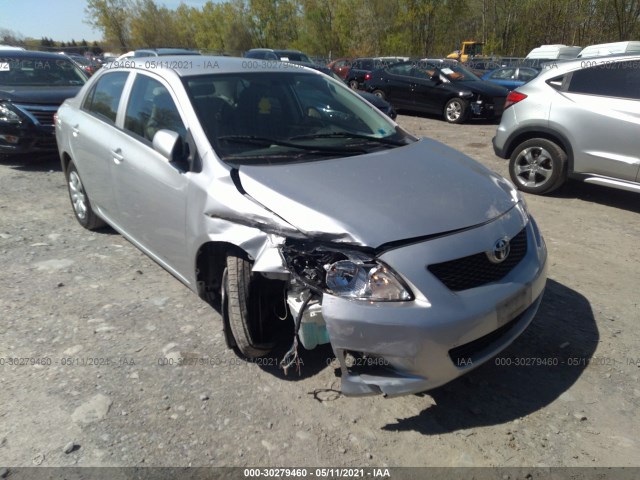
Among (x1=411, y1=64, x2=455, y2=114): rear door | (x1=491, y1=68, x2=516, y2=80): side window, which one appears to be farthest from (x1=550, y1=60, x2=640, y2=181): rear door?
(x1=491, y1=68, x2=516, y2=80): side window

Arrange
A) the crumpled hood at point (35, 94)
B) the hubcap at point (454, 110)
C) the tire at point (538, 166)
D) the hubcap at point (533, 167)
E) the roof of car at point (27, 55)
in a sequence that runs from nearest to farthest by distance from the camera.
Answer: the tire at point (538, 166), the hubcap at point (533, 167), the crumpled hood at point (35, 94), the roof of car at point (27, 55), the hubcap at point (454, 110)

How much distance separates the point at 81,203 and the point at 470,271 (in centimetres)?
405

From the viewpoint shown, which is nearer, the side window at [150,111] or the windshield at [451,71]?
the side window at [150,111]

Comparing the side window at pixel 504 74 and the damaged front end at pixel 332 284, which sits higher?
the side window at pixel 504 74

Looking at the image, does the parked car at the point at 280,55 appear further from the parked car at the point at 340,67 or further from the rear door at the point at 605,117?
the rear door at the point at 605,117

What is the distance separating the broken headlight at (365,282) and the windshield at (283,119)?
3.17ft

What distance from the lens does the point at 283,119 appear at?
339cm

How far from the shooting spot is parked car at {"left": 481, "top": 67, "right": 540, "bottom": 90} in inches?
587

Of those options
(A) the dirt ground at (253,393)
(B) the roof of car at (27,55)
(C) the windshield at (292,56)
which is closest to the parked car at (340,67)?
(C) the windshield at (292,56)

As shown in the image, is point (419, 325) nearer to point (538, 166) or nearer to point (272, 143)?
point (272, 143)

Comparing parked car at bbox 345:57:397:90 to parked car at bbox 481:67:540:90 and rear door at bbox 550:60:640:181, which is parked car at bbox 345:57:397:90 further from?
rear door at bbox 550:60:640:181

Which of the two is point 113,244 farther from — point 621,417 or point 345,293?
point 621,417

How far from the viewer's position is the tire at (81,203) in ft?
15.7

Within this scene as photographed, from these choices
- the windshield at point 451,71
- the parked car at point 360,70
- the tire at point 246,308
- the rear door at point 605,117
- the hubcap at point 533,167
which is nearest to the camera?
the tire at point 246,308
